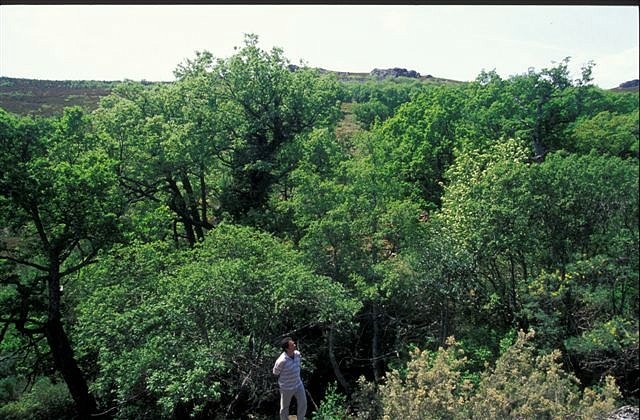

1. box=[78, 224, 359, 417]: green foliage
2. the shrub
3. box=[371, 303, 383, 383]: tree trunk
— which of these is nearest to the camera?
the shrub

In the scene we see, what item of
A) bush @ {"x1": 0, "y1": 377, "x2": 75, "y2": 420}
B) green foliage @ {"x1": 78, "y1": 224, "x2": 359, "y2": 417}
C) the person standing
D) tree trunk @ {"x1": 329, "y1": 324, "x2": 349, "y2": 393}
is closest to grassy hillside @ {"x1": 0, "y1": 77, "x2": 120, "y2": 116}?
bush @ {"x1": 0, "y1": 377, "x2": 75, "y2": 420}

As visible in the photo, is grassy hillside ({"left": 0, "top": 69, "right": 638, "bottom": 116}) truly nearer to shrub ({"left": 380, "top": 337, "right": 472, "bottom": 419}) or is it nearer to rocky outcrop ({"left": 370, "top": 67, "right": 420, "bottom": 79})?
shrub ({"left": 380, "top": 337, "right": 472, "bottom": 419})

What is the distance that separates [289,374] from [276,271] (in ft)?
12.3

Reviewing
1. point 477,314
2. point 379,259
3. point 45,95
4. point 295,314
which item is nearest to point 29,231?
point 295,314

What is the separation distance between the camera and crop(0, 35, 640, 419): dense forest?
10.1 m

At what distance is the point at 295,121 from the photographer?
66.5 feet

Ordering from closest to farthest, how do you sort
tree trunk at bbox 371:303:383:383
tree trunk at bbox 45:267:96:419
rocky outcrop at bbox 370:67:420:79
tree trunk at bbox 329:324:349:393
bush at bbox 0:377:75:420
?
tree trunk at bbox 329:324:349:393, tree trunk at bbox 45:267:96:419, bush at bbox 0:377:75:420, tree trunk at bbox 371:303:383:383, rocky outcrop at bbox 370:67:420:79

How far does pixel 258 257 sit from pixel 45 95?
173 feet

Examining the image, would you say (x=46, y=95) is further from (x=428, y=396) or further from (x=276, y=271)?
(x=428, y=396)

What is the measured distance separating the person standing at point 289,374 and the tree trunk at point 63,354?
849cm

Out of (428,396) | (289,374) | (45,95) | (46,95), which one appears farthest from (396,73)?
(289,374)

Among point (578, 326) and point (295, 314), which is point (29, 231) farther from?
point (578, 326)

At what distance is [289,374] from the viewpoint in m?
7.62

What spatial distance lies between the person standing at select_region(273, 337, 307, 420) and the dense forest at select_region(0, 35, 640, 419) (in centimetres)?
185
